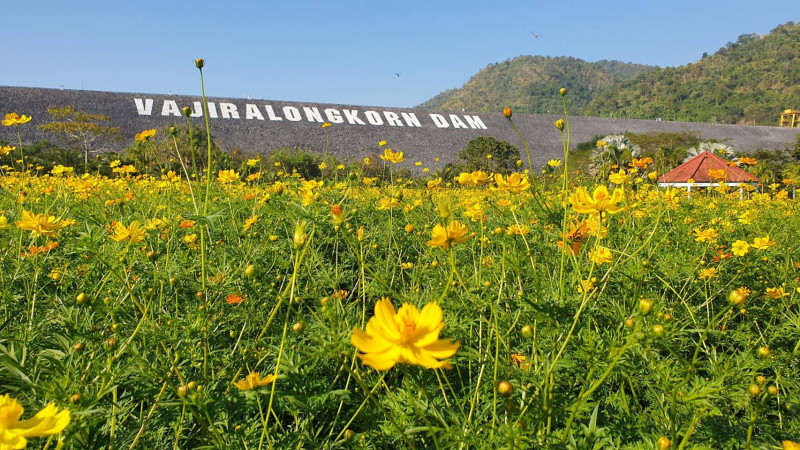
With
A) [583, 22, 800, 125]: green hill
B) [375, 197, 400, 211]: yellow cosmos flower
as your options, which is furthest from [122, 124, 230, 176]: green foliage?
[583, 22, 800, 125]: green hill

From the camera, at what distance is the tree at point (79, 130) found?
1606 cm

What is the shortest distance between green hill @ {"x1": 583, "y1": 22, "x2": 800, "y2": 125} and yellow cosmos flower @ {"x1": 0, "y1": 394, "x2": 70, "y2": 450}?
176 ft

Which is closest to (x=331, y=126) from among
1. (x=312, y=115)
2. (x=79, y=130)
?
(x=312, y=115)

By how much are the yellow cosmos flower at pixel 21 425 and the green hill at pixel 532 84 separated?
8387 cm

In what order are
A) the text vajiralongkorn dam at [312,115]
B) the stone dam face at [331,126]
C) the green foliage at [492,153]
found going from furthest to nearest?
the text vajiralongkorn dam at [312,115] → the stone dam face at [331,126] → the green foliage at [492,153]

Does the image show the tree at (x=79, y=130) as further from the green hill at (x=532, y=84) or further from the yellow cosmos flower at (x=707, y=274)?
the green hill at (x=532, y=84)

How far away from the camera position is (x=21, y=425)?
481 mm

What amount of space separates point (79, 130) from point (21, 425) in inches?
812

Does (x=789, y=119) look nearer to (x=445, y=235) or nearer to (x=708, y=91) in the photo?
(x=708, y=91)

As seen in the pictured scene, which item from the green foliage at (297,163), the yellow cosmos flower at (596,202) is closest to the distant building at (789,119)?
the green foliage at (297,163)

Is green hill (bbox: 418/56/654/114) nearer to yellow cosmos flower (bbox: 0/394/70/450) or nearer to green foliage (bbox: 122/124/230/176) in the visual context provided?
green foliage (bbox: 122/124/230/176)

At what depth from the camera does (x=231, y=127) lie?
71.4 ft

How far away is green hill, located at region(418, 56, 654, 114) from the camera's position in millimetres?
87831

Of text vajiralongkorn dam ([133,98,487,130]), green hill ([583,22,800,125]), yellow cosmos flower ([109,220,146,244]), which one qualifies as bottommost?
yellow cosmos flower ([109,220,146,244])
